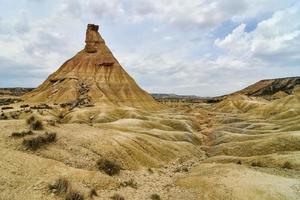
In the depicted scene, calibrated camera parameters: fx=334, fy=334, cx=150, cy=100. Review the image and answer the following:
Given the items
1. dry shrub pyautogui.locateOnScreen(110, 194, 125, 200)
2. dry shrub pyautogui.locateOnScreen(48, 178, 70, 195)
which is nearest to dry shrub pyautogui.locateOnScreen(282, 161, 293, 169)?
dry shrub pyautogui.locateOnScreen(110, 194, 125, 200)

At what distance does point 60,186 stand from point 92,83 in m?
84.1

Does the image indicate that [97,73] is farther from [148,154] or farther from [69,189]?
[69,189]

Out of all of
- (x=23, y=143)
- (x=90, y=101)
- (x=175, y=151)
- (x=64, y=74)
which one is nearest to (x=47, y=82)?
(x=64, y=74)

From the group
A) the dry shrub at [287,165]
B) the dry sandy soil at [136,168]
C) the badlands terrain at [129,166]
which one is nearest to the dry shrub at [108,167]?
the badlands terrain at [129,166]

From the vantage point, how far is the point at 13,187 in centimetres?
1666

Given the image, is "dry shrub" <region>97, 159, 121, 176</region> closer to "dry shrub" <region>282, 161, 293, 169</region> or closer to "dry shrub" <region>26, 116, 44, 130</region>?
"dry shrub" <region>26, 116, 44, 130</region>

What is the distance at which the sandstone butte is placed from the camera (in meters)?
92.2

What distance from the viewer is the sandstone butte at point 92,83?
92250 mm

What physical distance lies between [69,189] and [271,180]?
13.2 m

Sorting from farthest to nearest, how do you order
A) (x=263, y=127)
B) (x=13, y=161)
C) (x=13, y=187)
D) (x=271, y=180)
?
1. (x=263, y=127)
2. (x=271, y=180)
3. (x=13, y=161)
4. (x=13, y=187)

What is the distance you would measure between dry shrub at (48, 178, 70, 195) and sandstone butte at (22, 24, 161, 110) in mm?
65798

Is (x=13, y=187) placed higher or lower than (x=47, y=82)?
lower

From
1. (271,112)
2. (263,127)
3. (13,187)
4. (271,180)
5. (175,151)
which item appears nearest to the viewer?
(13,187)

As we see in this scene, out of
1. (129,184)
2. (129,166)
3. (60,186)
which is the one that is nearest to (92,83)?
(129,166)
